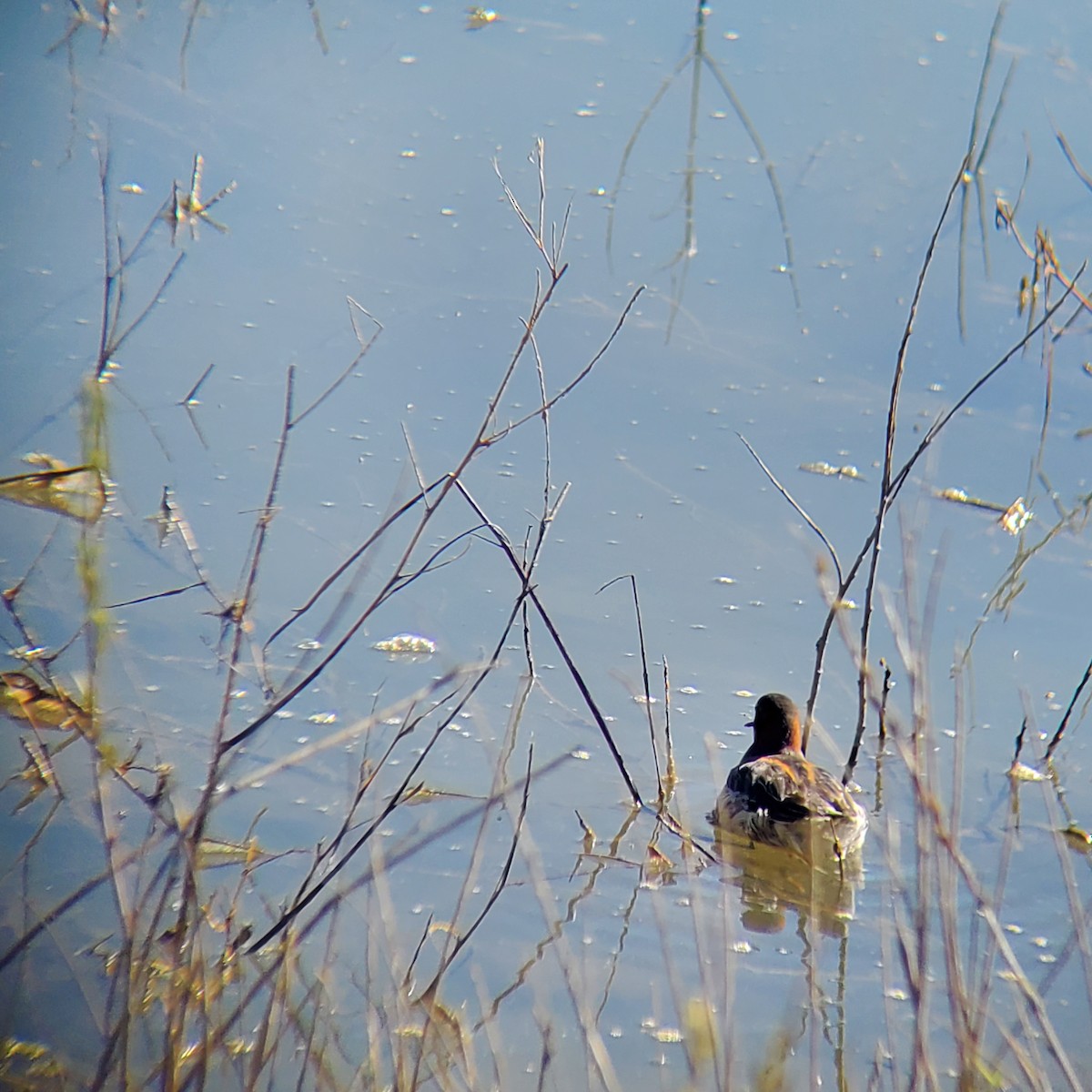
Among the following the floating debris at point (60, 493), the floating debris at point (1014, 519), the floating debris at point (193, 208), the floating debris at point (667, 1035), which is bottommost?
the floating debris at point (667, 1035)

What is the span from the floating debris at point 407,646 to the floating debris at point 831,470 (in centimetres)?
225

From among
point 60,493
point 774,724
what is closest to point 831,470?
point 774,724

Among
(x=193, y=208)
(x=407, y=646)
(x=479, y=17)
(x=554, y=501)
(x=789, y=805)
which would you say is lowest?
(x=789, y=805)

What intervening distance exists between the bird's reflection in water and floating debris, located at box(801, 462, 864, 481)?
2.24m

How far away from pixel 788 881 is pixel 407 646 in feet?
5.31

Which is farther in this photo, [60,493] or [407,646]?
[407,646]

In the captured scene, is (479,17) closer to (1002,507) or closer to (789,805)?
(1002,507)

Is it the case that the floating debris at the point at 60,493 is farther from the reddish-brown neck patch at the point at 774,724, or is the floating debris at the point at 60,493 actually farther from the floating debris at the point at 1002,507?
the floating debris at the point at 1002,507

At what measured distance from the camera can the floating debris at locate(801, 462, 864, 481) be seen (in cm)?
633

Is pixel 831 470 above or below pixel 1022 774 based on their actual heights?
above

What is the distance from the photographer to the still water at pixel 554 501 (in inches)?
120

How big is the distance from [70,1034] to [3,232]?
505 centimetres

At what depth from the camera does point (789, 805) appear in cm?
459

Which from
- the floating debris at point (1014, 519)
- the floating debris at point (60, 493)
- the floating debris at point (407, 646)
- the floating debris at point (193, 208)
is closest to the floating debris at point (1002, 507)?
the floating debris at point (1014, 519)
